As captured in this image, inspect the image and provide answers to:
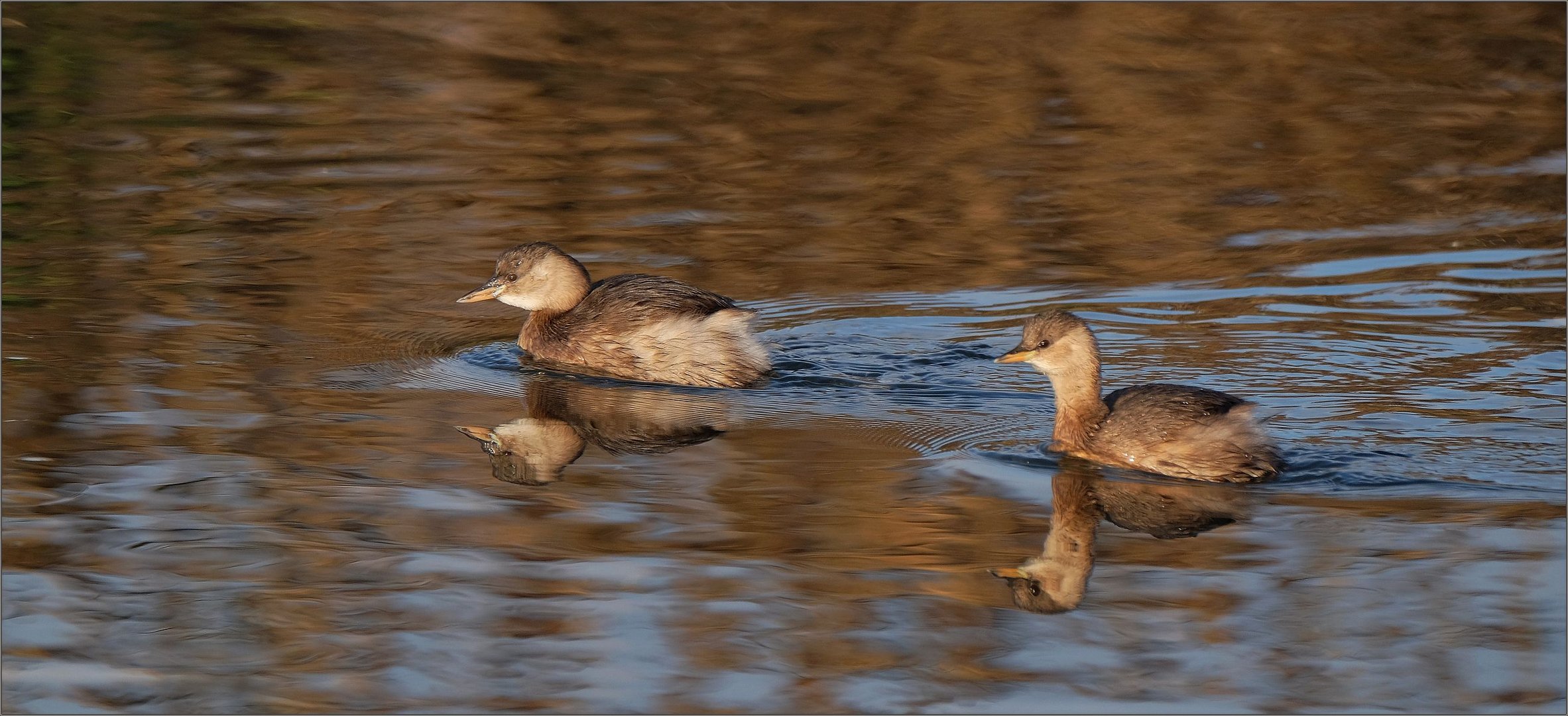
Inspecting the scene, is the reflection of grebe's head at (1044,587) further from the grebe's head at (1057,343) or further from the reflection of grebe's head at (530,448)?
the reflection of grebe's head at (530,448)

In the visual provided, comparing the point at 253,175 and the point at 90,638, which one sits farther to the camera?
the point at 253,175

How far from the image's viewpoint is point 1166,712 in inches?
185

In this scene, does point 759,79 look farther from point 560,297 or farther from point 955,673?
point 955,673

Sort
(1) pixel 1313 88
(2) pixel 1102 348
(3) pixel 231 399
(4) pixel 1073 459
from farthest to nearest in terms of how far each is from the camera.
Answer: (1) pixel 1313 88
(2) pixel 1102 348
(3) pixel 231 399
(4) pixel 1073 459

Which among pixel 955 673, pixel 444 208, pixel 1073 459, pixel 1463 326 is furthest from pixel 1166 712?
pixel 444 208

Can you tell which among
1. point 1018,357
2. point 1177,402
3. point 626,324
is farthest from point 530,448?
point 1177,402

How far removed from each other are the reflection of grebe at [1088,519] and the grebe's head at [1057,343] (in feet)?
1.61

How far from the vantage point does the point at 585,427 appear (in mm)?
7594

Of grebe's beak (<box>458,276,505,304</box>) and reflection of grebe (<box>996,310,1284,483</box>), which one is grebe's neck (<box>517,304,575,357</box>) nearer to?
grebe's beak (<box>458,276,505,304</box>)

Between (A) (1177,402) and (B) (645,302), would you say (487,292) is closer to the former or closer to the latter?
(B) (645,302)

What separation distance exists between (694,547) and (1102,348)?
3302 mm

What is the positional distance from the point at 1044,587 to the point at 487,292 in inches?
169

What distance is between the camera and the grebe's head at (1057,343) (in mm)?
7223

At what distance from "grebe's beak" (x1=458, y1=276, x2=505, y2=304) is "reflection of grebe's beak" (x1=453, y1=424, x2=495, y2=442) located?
1676 mm
